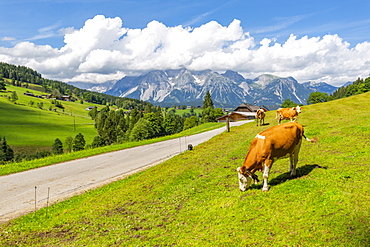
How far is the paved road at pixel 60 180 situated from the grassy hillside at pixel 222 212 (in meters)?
1.88

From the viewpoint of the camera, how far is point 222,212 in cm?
1046

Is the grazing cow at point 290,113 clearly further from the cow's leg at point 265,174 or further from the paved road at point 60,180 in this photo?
the cow's leg at point 265,174

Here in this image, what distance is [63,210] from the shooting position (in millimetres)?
14242

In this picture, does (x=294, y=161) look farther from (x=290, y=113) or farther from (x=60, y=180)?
(x=290, y=113)

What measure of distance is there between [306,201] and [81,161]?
26.5m

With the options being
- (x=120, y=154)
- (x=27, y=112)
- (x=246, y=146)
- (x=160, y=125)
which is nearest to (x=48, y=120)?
(x=27, y=112)

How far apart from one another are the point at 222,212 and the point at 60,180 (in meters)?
16.6

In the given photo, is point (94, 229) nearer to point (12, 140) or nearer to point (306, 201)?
point (306, 201)

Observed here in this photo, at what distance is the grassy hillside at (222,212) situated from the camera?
7.96 meters

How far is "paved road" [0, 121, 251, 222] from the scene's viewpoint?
16.1m

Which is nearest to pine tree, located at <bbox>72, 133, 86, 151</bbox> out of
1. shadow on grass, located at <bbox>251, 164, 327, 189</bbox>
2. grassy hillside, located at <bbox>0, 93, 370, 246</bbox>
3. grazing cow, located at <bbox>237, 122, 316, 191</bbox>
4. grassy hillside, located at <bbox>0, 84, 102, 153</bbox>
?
grassy hillside, located at <bbox>0, 84, 102, 153</bbox>

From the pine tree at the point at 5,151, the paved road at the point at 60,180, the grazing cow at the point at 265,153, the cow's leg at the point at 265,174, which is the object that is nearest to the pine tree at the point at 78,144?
the pine tree at the point at 5,151

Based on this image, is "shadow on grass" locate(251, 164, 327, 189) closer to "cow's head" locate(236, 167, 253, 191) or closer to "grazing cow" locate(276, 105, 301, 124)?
"cow's head" locate(236, 167, 253, 191)

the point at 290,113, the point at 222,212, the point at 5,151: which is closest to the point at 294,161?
the point at 222,212
